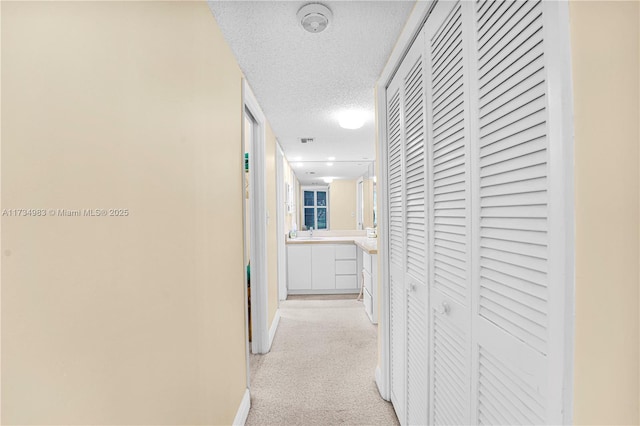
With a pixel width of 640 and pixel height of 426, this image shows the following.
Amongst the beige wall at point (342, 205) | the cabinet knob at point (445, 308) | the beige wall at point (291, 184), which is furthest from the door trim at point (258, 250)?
the beige wall at point (342, 205)

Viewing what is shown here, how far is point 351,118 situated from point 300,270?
2566 millimetres

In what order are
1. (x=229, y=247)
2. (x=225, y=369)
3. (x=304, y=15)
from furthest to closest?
1. (x=229, y=247)
2. (x=225, y=369)
3. (x=304, y=15)

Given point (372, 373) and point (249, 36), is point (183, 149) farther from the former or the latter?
point (372, 373)

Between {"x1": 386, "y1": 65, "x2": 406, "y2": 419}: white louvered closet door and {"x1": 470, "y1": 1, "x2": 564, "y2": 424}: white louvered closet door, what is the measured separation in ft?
A: 2.40

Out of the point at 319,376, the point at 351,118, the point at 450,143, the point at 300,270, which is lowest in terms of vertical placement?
the point at 319,376

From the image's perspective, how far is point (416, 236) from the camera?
1.50 metres

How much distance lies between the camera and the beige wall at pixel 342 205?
21.7 ft

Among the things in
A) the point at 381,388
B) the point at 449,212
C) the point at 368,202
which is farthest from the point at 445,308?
the point at 368,202

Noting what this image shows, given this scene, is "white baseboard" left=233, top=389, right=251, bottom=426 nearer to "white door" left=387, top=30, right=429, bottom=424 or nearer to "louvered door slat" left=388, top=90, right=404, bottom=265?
"white door" left=387, top=30, right=429, bottom=424

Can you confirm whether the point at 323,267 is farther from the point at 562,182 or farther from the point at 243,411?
the point at 562,182

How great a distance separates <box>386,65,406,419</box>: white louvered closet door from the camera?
170cm

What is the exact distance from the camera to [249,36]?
1.58 m

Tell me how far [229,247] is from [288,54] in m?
1.11

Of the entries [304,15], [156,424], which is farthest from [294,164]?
[156,424]
